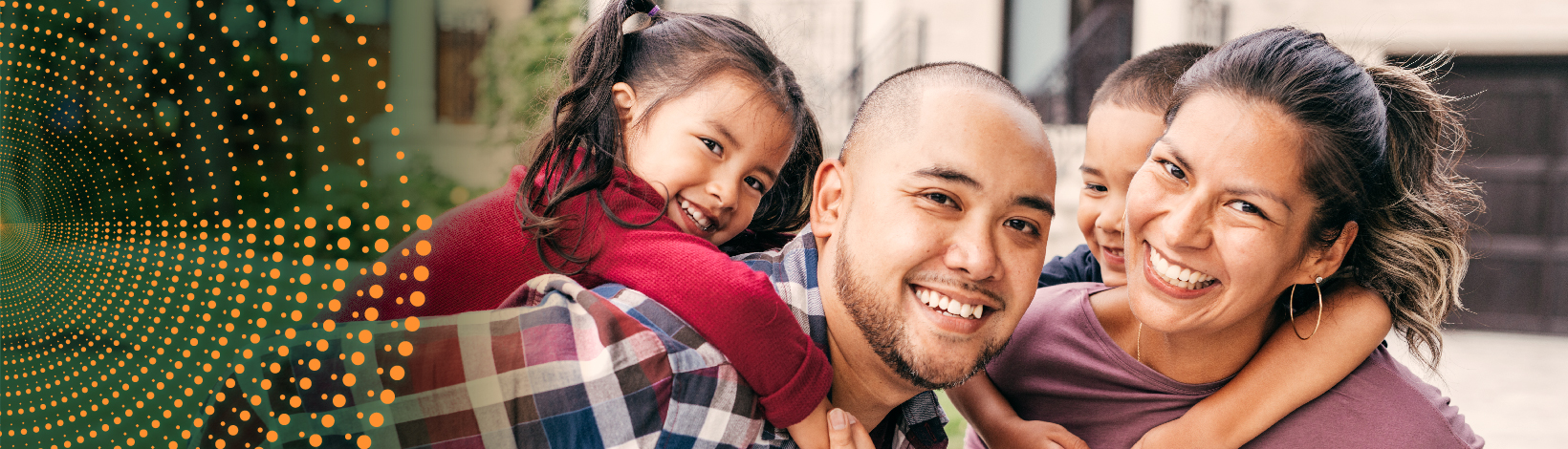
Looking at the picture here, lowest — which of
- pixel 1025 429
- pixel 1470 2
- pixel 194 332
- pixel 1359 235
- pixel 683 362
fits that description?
pixel 1025 429

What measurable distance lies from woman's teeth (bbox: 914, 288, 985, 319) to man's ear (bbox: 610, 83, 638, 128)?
901mm

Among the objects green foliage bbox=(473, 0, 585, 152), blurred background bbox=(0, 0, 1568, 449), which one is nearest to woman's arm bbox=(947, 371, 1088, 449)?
blurred background bbox=(0, 0, 1568, 449)

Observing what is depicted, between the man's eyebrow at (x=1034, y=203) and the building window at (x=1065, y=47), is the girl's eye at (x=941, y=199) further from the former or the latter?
the building window at (x=1065, y=47)

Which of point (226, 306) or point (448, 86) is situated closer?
point (226, 306)

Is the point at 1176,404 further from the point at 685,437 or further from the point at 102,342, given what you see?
the point at 102,342

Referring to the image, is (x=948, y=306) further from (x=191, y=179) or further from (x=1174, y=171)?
(x=191, y=179)

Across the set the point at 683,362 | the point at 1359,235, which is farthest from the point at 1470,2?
the point at 683,362

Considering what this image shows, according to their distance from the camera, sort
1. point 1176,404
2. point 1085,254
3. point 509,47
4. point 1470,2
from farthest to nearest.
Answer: point 1470,2 → point 509,47 → point 1085,254 → point 1176,404

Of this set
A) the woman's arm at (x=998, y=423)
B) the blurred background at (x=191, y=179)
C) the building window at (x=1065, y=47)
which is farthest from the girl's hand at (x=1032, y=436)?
the building window at (x=1065, y=47)

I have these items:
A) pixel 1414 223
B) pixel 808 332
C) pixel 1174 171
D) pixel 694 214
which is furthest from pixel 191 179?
pixel 1414 223

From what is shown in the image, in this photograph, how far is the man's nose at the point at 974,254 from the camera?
1.77m

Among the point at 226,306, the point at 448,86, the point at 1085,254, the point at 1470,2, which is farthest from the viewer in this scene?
the point at 1470,2

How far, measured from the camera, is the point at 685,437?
1638 millimetres

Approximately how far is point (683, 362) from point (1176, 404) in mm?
1167
